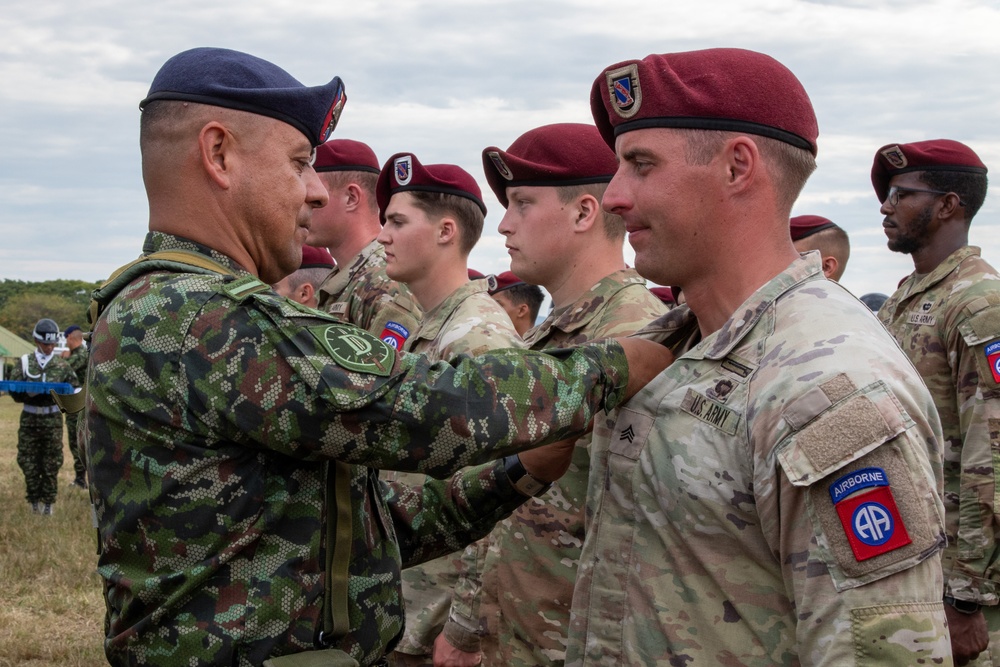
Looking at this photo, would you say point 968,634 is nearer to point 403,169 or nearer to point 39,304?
point 403,169

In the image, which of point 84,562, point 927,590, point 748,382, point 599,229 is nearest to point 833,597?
point 927,590

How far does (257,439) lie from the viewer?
2.14 meters

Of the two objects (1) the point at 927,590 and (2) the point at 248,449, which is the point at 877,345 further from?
(2) the point at 248,449

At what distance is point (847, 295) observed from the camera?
2.25 m

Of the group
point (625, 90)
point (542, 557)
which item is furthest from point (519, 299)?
point (625, 90)

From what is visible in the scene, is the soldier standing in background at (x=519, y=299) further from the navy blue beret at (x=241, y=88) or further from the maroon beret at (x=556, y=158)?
the navy blue beret at (x=241, y=88)

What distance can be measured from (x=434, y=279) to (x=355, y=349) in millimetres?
2930

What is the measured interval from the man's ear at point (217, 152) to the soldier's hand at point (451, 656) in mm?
2379

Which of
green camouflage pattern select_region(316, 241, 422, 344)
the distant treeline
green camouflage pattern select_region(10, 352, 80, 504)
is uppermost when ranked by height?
green camouflage pattern select_region(316, 241, 422, 344)

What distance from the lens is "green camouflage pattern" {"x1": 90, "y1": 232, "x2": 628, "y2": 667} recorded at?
2133 millimetres

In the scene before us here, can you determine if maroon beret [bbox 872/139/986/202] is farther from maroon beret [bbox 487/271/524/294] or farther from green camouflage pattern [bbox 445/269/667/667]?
maroon beret [bbox 487/271/524/294]

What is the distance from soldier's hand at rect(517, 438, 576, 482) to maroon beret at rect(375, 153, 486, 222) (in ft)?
9.15

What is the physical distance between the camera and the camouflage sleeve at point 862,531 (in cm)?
180

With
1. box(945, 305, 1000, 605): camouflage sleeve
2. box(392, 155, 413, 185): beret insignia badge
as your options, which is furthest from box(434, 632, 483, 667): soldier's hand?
box(392, 155, 413, 185): beret insignia badge
